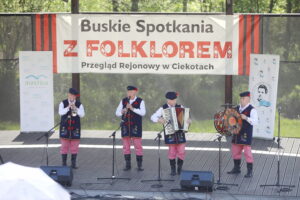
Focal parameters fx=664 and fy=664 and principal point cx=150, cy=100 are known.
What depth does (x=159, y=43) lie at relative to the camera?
49.6ft

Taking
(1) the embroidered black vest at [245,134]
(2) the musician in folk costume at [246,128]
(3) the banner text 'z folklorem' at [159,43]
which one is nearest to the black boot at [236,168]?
(2) the musician in folk costume at [246,128]

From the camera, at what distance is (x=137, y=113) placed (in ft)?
39.9

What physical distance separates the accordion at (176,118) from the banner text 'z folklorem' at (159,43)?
11.6 feet

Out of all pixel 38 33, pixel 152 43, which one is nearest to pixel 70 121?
pixel 152 43

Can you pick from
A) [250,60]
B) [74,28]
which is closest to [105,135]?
[74,28]

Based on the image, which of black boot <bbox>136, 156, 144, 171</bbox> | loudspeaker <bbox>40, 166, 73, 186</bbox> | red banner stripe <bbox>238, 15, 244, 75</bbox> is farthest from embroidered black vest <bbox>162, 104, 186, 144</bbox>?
red banner stripe <bbox>238, 15, 244, 75</bbox>

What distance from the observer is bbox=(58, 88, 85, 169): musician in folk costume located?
12.1 meters

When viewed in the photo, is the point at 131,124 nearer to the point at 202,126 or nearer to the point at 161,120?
the point at 161,120

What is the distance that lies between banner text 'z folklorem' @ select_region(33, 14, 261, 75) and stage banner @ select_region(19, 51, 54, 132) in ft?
2.47

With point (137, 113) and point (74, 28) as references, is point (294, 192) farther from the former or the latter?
point (74, 28)

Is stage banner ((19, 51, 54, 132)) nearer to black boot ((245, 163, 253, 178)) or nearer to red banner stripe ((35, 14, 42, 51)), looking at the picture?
red banner stripe ((35, 14, 42, 51))

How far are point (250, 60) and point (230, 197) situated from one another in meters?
5.13

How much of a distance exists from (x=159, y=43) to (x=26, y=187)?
10728mm

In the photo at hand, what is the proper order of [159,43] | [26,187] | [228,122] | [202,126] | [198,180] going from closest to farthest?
1. [26,187]
2. [198,180]
3. [228,122]
4. [159,43]
5. [202,126]
